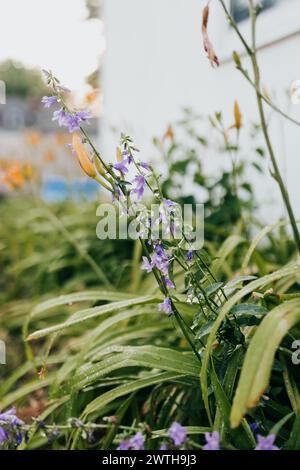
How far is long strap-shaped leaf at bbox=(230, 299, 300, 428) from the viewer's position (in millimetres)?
866

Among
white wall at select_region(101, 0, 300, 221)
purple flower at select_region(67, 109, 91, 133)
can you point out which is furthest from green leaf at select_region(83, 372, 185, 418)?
white wall at select_region(101, 0, 300, 221)

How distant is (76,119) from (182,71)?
2.38 m

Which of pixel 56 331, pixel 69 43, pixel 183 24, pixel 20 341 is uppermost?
pixel 69 43

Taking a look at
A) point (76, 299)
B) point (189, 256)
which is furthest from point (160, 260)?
point (76, 299)

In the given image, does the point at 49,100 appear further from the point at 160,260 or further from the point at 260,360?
the point at 260,360

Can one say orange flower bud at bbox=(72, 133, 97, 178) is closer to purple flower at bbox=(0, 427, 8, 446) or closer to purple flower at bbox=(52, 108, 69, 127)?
purple flower at bbox=(52, 108, 69, 127)

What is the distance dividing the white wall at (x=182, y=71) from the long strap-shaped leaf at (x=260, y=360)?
3.10 feet

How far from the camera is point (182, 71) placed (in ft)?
11.0

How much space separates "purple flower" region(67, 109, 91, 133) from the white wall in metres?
0.81

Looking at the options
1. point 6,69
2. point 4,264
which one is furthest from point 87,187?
point 6,69

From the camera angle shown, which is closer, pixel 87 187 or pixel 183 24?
pixel 183 24

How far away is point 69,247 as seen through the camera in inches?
120

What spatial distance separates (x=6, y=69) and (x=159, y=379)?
106ft
